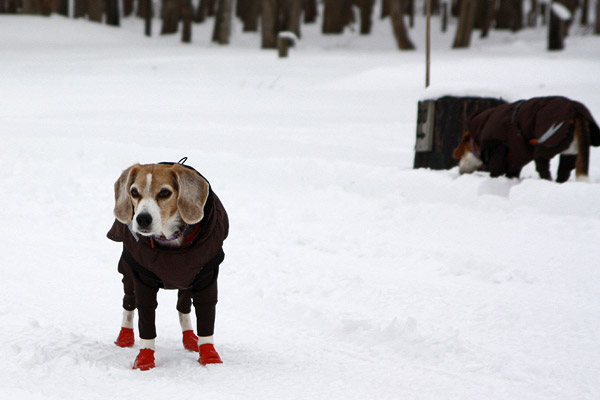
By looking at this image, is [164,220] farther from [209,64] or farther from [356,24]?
[356,24]

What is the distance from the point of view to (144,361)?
3697 mm

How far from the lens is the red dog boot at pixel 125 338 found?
13.3ft

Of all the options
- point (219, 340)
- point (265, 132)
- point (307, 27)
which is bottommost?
point (219, 340)

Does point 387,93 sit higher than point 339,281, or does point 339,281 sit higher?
point 387,93

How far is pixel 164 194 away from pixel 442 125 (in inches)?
233

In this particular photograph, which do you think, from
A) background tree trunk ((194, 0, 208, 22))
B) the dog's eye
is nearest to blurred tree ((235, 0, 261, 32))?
background tree trunk ((194, 0, 208, 22))

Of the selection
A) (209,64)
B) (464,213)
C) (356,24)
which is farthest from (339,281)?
(356,24)

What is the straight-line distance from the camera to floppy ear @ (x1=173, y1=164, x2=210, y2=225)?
11.6ft

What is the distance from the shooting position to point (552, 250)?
6.00 meters

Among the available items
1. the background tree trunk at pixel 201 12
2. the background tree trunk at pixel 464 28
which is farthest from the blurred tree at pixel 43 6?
the background tree trunk at pixel 464 28

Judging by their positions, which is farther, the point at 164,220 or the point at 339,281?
the point at 339,281

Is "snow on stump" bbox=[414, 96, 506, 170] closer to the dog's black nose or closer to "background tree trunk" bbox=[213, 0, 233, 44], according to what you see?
the dog's black nose

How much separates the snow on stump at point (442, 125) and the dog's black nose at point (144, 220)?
593 centimetres

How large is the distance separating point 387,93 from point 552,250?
30.0 ft
